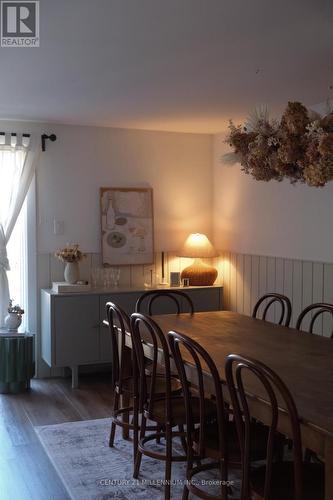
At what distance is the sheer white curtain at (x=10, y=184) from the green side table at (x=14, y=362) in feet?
1.22

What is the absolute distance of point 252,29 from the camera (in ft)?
9.28

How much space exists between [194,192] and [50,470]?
10.8 ft

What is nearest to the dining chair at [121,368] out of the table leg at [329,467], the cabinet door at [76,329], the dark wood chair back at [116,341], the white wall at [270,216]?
the dark wood chair back at [116,341]

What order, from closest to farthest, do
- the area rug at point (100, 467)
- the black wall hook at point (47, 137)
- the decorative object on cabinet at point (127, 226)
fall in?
1. the area rug at point (100, 467)
2. the black wall hook at point (47, 137)
3. the decorative object on cabinet at point (127, 226)

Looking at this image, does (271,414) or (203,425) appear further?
(203,425)

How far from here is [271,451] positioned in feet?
6.73

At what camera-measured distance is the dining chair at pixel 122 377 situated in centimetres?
328

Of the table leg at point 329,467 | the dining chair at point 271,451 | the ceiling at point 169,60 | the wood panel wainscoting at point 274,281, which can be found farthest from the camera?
the wood panel wainscoting at point 274,281

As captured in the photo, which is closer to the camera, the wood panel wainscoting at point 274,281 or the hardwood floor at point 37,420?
the hardwood floor at point 37,420

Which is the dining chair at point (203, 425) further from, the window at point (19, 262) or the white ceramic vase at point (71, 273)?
the window at point (19, 262)

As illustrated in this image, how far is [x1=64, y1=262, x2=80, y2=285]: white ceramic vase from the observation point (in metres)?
5.17

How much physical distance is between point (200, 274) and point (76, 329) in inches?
50.9

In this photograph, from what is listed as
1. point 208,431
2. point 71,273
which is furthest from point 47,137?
point 208,431

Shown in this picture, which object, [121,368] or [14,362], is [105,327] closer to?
[14,362]
